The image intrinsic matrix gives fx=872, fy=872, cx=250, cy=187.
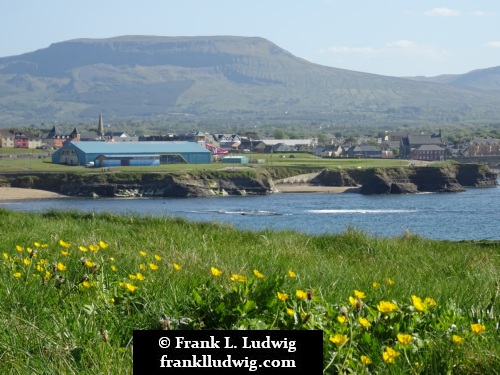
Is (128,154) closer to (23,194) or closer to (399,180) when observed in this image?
(23,194)

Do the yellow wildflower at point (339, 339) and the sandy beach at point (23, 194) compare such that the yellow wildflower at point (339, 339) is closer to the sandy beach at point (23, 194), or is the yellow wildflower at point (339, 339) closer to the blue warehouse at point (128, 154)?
the sandy beach at point (23, 194)

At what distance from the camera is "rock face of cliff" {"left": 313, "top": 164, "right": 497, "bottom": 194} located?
75.4 metres

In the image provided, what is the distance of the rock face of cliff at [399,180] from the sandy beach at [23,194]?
24769 millimetres

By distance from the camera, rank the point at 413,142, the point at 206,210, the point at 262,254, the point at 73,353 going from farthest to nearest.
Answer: the point at 413,142 → the point at 206,210 → the point at 262,254 → the point at 73,353

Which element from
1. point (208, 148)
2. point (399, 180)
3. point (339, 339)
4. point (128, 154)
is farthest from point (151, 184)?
point (339, 339)

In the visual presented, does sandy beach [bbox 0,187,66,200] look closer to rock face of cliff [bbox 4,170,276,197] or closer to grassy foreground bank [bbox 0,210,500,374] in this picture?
rock face of cliff [bbox 4,170,276,197]

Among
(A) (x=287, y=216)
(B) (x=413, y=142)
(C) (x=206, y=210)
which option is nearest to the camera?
(A) (x=287, y=216)

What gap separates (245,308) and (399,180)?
2937 inches

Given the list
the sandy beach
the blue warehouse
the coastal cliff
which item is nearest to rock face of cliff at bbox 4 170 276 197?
the coastal cliff

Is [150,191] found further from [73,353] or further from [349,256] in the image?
[73,353]

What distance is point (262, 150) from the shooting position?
129625 millimetres

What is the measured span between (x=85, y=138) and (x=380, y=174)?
65.4 m

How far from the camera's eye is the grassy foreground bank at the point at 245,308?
155 inches

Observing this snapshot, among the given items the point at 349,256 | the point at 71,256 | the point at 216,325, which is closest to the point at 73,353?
the point at 216,325
